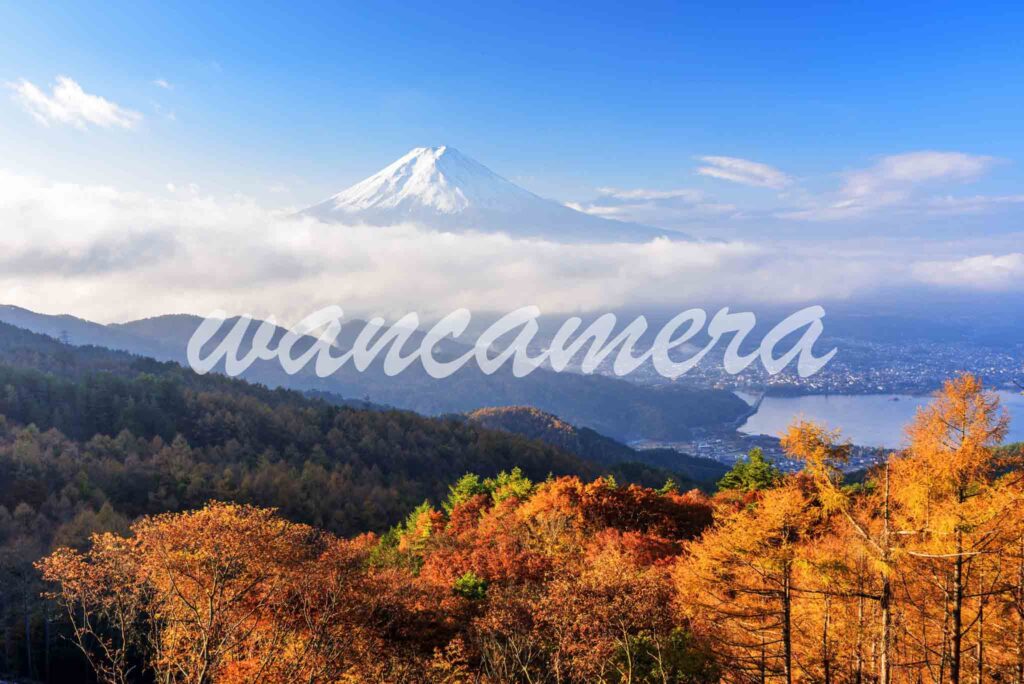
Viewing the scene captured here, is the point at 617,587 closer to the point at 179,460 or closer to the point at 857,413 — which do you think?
the point at 179,460

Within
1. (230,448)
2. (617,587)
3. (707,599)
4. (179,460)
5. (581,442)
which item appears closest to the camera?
(707,599)

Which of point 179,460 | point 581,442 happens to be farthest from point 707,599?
point 581,442

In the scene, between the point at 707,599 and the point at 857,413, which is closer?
the point at 707,599

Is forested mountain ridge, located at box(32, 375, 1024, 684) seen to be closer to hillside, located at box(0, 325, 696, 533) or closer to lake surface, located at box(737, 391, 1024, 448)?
hillside, located at box(0, 325, 696, 533)

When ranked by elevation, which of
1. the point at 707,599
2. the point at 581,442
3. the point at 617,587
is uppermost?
the point at 707,599

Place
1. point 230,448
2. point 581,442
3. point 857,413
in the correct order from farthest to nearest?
1. point 857,413
2. point 581,442
3. point 230,448

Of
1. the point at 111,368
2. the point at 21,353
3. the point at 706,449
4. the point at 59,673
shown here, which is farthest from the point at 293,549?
the point at 706,449

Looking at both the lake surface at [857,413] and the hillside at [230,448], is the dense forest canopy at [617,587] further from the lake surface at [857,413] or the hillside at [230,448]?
the lake surface at [857,413]

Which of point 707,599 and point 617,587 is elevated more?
point 707,599
